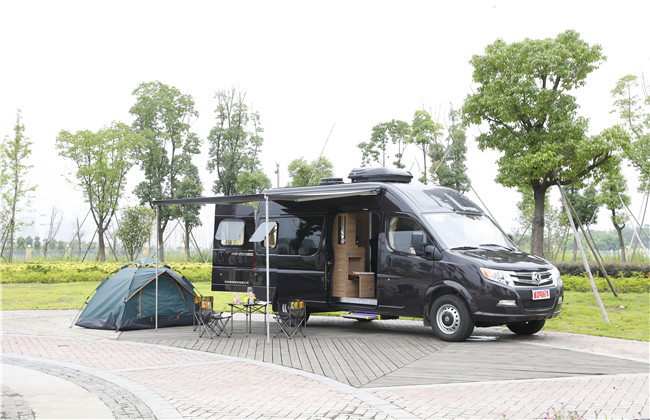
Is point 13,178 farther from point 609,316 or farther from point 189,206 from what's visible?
point 609,316

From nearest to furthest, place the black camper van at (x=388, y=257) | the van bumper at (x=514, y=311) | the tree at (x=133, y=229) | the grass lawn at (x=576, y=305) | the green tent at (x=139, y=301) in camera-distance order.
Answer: the van bumper at (x=514, y=311), the black camper van at (x=388, y=257), the grass lawn at (x=576, y=305), the green tent at (x=139, y=301), the tree at (x=133, y=229)

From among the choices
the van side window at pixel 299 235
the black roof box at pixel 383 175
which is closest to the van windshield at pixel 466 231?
the black roof box at pixel 383 175

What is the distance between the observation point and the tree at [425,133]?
30562mm

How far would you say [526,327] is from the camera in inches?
435

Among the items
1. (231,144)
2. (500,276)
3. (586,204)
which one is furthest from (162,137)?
(500,276)

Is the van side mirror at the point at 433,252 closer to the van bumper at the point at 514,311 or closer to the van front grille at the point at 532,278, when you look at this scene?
the van bumper at the point at 514,311

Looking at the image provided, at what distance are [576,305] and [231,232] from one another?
7.76 m

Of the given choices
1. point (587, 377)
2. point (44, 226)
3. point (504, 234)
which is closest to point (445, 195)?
point (504, 234)

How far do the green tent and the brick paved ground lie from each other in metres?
1.39

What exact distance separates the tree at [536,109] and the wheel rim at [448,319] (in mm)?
7636

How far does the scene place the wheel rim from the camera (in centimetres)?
1020

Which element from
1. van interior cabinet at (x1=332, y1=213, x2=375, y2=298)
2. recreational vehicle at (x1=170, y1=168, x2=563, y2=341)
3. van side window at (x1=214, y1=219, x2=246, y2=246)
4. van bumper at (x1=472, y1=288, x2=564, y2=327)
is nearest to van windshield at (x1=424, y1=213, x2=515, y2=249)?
recreational vehicle at (x1=170, y1=168, x2=563, y2=341)

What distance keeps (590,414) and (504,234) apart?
6127 mm

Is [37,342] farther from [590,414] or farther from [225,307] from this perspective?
[590,414]
